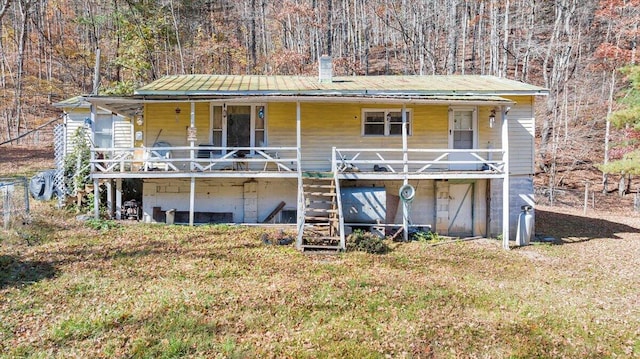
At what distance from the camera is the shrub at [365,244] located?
389 inches

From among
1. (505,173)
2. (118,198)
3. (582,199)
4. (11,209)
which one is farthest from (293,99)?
(582,199)

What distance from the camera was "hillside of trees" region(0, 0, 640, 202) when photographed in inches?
959

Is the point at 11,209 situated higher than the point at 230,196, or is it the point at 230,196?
the point at 230,196

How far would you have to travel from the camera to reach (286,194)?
12836 mm

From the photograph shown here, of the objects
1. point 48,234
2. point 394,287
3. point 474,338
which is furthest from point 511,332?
point 48,234

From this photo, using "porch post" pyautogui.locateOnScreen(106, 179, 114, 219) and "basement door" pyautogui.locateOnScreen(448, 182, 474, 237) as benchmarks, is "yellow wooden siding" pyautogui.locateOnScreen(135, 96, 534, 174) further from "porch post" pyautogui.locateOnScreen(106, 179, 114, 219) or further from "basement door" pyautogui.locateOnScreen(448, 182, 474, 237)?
"porch post" pyautogui.locateOnScreen(106, 179, 114, 219)

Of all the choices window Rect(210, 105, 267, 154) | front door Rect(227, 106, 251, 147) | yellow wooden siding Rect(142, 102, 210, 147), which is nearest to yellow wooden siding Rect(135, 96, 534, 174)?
yellow wooden siding Rect(142, 102, 210, 147)

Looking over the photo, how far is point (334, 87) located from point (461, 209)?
6.16 metres

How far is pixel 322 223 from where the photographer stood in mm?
11250

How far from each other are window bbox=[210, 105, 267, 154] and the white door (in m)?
6.45

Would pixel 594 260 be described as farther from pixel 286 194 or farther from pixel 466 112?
pixel 286 194

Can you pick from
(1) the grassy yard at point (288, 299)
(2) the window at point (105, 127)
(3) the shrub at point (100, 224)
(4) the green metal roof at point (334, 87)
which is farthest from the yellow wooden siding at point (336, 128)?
(2) the window at point (105, 127)

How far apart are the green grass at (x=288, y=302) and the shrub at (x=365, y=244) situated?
11.7 inches

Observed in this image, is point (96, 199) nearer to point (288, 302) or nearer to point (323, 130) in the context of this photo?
point (323, 130)
